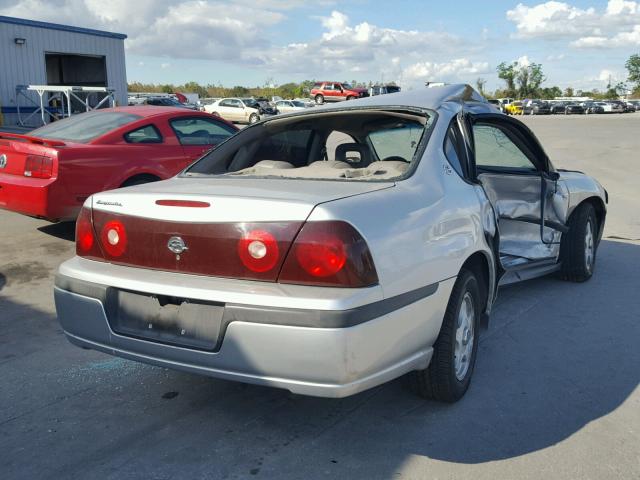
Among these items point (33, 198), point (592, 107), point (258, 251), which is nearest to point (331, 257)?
point (258, 251)

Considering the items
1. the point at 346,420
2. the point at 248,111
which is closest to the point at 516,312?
the point at 346,420

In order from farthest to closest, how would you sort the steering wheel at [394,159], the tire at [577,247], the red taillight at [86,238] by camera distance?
the tire at [577,247], the steering wheel at [394,159], the red taillight at [86,238]

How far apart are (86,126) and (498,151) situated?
15.0 feet

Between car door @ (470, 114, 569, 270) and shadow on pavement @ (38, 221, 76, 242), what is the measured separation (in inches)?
184

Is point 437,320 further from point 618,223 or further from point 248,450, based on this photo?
point 618,223

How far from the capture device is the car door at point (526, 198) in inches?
208

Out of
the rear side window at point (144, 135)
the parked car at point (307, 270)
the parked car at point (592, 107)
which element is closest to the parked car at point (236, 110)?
the rear side window at point (144, 135)

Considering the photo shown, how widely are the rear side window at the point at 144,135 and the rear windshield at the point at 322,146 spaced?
3320mm

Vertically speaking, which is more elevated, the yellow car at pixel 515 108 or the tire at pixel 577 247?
the yellow car at pixel 515 108

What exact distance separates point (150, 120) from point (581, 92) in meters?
132

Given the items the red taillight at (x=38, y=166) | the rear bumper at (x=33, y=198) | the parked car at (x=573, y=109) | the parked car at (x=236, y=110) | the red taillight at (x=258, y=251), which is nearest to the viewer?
the red taillight at (x=258, y=251)

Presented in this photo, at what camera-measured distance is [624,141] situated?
23.4 metres

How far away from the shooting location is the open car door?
17.3 feet

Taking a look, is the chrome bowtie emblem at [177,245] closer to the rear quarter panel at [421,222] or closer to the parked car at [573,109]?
the rear quarter panel at [421,222]
